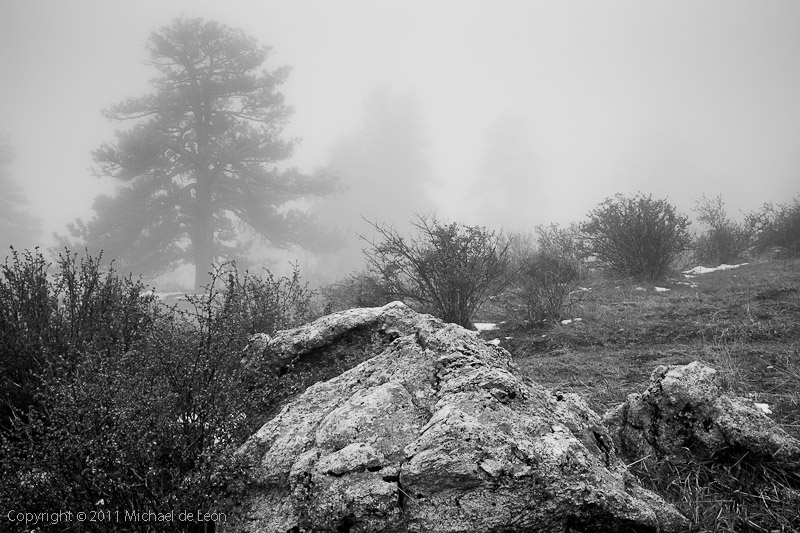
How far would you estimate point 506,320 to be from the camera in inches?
248

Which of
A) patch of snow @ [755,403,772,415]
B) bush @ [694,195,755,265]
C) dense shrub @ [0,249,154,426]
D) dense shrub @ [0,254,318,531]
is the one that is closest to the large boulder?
dense shrub @ [0,254,318,531]

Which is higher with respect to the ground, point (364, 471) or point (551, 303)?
point (551, 303)

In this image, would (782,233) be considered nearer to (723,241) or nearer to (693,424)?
(723,241)

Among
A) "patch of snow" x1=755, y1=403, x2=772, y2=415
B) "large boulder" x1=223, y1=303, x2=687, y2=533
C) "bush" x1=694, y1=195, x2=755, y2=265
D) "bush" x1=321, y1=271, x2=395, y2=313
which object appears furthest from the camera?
"bush" x1=694, y1=195, x2=755, y2=265

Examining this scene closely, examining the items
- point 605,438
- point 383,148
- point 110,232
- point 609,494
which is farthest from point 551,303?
point 383,148

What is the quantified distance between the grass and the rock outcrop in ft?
0.18

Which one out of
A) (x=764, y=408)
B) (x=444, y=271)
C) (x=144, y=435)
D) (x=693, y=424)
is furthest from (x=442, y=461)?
(x=444, y=271)

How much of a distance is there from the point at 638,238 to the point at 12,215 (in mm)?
47558

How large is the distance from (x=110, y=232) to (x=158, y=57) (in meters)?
8.89

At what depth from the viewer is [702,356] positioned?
3.72 metres

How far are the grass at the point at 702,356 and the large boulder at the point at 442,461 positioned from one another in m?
0.41

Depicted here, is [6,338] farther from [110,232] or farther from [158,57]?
[158,57]

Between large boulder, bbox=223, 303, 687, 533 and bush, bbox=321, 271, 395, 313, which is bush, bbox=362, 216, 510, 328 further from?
large boulder, bbox=223, 303, 687, 533

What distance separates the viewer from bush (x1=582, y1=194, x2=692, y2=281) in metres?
8.49
